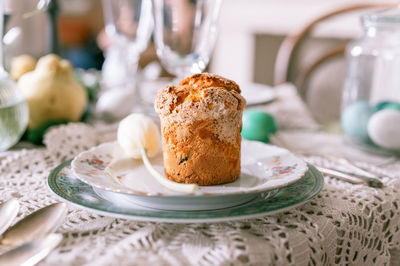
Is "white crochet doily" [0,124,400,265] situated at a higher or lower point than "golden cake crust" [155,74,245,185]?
lower

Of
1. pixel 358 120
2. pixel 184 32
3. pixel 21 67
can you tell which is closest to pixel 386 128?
pixel 358 120

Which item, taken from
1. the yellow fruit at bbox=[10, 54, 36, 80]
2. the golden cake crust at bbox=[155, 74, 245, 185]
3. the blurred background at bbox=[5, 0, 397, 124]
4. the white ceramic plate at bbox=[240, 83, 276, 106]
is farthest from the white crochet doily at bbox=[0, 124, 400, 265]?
the blurred background at bbox=[5, 0, 397, 124]

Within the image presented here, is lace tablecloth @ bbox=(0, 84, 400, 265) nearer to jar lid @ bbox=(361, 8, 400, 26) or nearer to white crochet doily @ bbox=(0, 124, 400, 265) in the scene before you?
white crochet doily @ bbox=(0, 124, 400, 265)

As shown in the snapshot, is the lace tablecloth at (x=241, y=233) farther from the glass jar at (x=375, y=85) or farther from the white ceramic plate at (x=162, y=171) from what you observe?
the glass jar at (x=375, y=85)

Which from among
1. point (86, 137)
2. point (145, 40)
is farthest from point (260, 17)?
point (86, 137)

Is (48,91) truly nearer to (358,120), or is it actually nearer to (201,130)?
(201,130)

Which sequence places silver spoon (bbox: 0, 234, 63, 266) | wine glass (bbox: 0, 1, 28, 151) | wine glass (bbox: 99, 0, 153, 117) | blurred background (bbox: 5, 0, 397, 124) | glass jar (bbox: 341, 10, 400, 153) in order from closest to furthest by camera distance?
silver spoon (bbox: 0, 234, 63, 266) → wine glass (bbox: 0, 1, 28, 151) → glass jar (bbox: 341, 10, 400, 153) → wine glass (bbox: 99, 0, 153, 117) → blurred background (bbox: 5, 0, 397, 124)

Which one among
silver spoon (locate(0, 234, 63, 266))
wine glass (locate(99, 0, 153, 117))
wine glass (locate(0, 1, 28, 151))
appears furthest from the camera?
wine glass (locate(99, 0, 153, 117))
